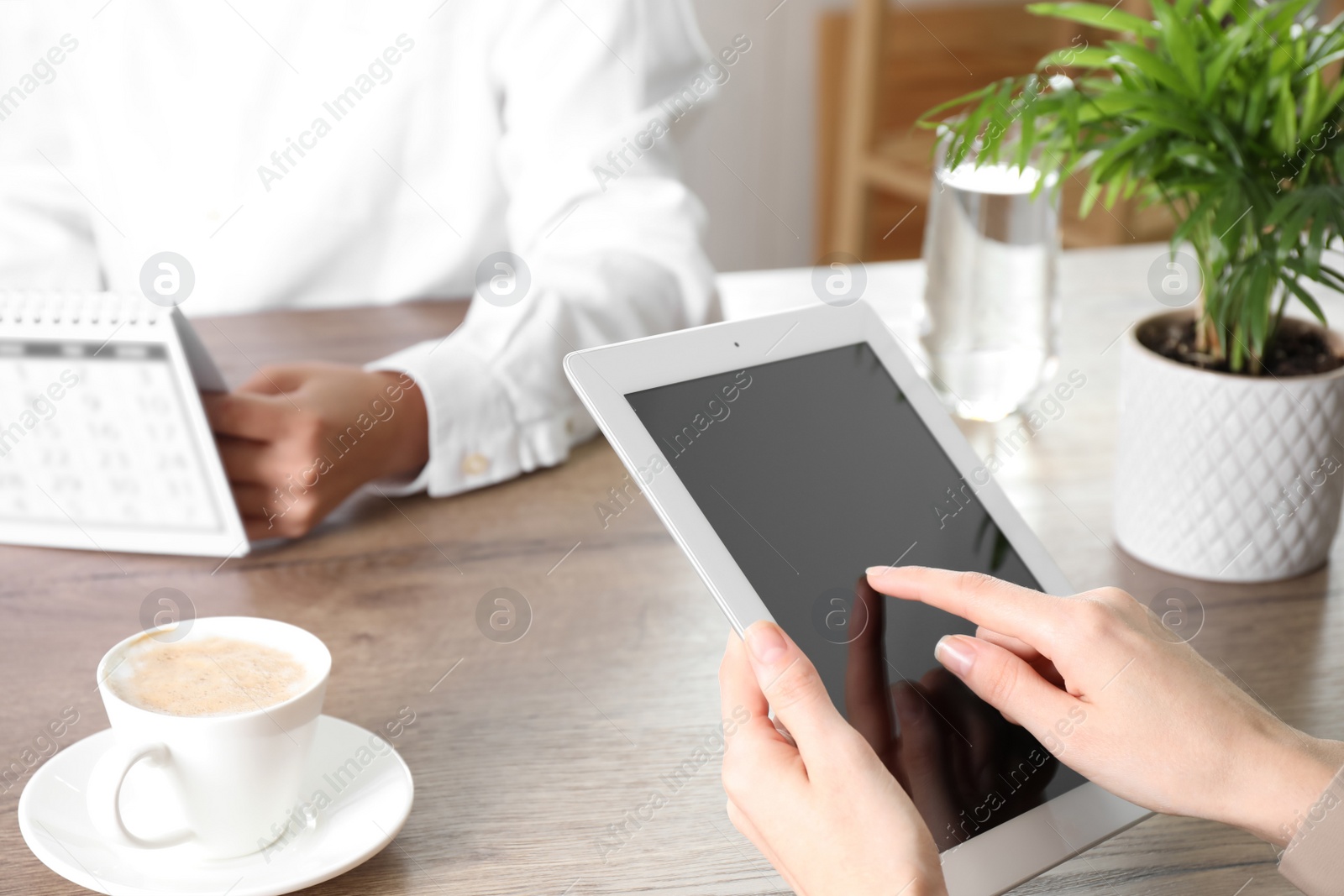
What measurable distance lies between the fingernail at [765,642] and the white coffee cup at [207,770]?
18 cm

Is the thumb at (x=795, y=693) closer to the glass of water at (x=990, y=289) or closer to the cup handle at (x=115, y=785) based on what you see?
the cup handle at (x=115, y=785)

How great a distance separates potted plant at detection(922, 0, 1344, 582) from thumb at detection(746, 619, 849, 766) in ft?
1.18

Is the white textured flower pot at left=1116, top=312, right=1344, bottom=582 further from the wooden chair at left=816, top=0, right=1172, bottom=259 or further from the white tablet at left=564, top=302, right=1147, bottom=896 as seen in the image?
the wooden chair at left=816, top=0, right=1172, bottom=259

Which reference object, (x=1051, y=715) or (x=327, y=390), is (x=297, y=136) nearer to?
(x=327, y=390)

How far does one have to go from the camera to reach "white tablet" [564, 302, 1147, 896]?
0.51m

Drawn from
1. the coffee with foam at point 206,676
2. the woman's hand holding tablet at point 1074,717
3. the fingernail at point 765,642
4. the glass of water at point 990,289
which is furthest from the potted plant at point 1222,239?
the coffee with foam at point 206,676

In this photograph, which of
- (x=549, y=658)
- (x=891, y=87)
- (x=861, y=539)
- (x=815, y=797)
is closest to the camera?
(x=815, y=797)

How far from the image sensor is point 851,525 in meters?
0.56

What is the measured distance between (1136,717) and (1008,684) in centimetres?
5

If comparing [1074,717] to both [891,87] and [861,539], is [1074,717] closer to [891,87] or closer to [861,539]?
[861,539]

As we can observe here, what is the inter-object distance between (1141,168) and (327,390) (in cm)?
56

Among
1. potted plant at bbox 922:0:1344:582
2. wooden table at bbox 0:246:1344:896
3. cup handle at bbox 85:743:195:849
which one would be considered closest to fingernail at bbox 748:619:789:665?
wooden table at bbox 0:246:1344:896

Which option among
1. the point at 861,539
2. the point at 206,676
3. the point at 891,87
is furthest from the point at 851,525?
the point at 891,87

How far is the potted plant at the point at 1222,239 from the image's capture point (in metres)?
0.67
